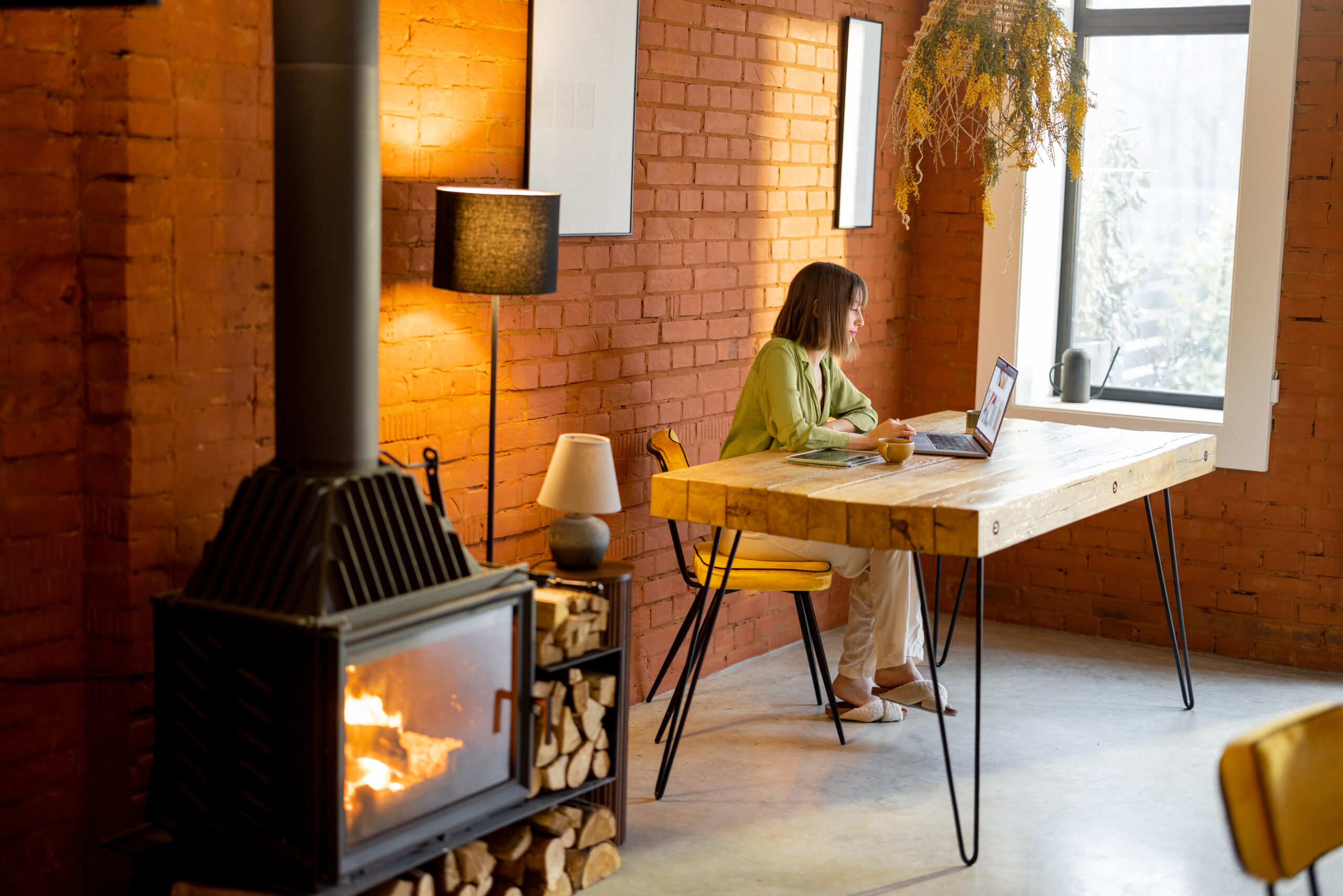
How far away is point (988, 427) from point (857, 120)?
5.36ft

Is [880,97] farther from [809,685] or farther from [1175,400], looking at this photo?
[809,685]

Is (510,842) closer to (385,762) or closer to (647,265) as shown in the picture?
(385,762)

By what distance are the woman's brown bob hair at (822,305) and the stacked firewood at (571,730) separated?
1459 mm

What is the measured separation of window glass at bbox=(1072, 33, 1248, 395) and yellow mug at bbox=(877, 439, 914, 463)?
2.14 metres

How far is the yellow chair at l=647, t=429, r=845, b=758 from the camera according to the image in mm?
4160

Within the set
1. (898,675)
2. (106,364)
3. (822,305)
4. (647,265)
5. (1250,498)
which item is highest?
(647,265)

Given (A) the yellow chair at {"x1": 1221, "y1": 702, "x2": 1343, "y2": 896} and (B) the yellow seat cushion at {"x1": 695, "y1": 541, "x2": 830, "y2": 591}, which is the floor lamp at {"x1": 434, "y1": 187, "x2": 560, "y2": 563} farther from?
(A) the yellow chair at {"x1": 1221, "y1": 702, "x2": 1343, "y2": 896}

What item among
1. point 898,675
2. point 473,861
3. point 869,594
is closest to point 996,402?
point 869,594

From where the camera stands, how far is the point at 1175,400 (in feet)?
18.5

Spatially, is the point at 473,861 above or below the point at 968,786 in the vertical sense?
above

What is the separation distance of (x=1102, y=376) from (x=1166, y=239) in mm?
592

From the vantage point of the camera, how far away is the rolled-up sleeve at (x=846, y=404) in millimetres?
4625

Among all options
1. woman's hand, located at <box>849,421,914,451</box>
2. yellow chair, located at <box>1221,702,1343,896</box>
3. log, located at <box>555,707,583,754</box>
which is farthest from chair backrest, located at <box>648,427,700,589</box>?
yellow chair, located at <box>1221,702,1343,896</box>

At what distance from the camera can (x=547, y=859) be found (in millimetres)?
3162
